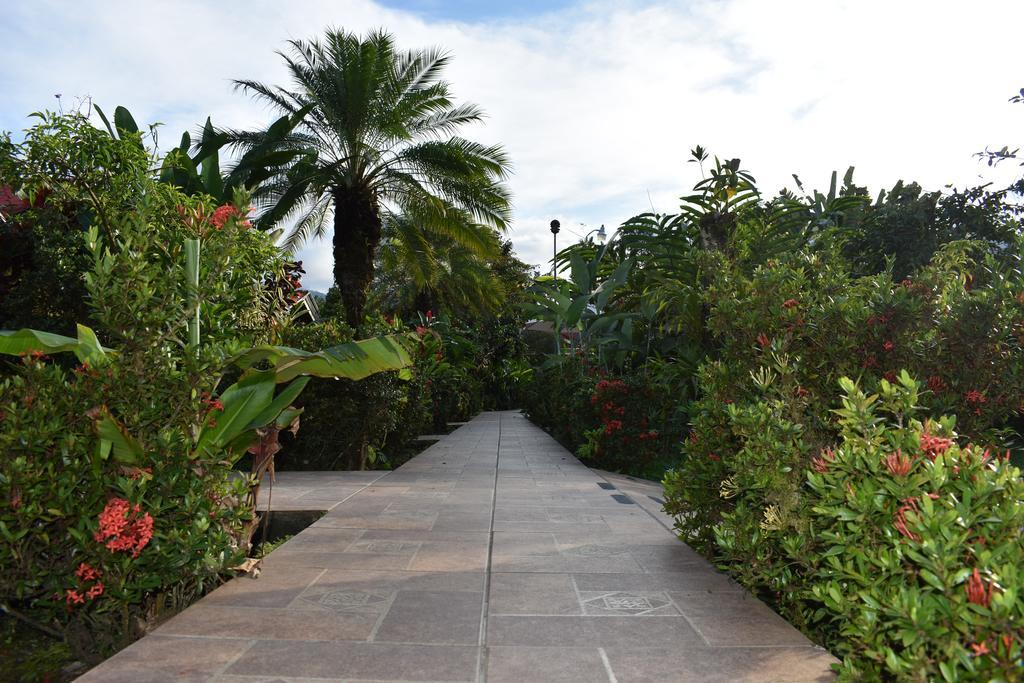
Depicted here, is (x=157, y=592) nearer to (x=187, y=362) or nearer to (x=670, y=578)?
(x=187, y=362)

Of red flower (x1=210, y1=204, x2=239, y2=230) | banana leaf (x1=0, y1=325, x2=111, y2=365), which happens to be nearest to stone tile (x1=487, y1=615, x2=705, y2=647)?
banana leaf (x1=0, y1=325, x2=111, y2=365)

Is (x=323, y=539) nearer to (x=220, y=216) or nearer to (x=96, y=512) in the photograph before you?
(x=96, y=512)

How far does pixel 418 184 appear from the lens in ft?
57.5

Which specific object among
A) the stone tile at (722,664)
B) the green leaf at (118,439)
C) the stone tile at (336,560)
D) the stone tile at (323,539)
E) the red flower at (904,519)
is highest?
the green leaf at (118,439)

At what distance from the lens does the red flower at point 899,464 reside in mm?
2402

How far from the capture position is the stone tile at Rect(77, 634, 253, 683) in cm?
286

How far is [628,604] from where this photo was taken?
3844 millimetres

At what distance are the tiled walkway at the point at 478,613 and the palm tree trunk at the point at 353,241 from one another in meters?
11.4

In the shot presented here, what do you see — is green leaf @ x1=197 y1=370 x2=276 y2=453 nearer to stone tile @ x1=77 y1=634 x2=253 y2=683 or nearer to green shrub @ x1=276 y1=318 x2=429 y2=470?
stone tile @ x1=77 y1=634 x2=253 y2=683

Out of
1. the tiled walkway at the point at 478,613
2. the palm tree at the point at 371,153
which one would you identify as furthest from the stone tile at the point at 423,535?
the palm tree at the point at 371,153

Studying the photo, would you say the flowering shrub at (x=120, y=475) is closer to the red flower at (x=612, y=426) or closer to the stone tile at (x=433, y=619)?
the stone tile at (x=433, y=619)

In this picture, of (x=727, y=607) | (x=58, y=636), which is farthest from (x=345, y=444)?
(x=727, y=607)

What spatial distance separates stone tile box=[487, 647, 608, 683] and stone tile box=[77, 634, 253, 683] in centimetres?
108

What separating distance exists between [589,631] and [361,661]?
1.04m
